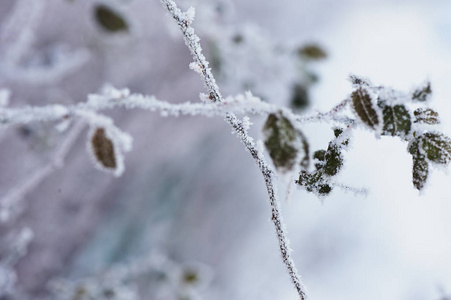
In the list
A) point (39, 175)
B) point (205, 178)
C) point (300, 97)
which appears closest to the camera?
point (39, 175)

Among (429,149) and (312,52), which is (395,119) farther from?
(312,52)

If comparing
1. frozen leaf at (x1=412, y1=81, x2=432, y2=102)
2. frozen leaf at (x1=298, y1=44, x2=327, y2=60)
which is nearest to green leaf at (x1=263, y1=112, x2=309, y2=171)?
frozen leaf at (x1=412, y1=81, x2=432, y2=102)

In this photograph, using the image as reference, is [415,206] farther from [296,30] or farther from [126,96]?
[126,96]

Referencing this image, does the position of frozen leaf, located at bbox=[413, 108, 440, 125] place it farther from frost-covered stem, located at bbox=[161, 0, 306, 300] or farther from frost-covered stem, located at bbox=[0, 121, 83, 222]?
frost-covered stem, located at bbox=[0, 121, 83, 222]

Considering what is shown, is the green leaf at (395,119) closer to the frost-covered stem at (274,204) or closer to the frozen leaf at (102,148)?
the frost-covered stem at (274,204)

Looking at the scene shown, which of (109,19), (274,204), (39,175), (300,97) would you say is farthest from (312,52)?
(274,204)

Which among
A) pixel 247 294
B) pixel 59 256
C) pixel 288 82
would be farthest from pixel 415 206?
pixel 59 256

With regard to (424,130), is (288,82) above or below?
above
